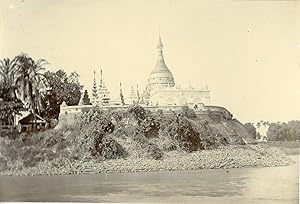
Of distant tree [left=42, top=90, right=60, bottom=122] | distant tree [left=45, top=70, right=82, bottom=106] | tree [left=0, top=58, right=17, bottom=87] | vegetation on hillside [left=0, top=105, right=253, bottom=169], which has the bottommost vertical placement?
vegetation on hillside [left=0, top=105, right=253, bottom=169]

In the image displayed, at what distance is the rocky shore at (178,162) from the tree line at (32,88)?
170mm

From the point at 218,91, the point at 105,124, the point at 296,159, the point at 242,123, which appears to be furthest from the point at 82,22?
the point at 296,159

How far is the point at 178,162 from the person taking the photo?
1.67m

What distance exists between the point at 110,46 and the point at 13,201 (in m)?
0.60

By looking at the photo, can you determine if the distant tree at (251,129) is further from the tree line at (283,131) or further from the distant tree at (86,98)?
the distant tree at (86,98)

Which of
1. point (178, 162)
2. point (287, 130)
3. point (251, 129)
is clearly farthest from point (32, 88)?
point (287, 130)

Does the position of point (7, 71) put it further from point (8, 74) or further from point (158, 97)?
point (158, 97)

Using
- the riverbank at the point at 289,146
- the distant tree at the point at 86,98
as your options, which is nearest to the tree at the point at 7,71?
the distant tree at the point at 86,98

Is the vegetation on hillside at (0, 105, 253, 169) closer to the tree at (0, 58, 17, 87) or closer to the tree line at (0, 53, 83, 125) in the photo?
the tree line at (0, 53, 83, 125)

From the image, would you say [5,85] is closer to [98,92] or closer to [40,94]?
[40,94]

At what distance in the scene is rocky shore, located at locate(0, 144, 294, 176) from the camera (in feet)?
5.43

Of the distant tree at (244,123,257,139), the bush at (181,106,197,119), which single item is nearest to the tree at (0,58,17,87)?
the bush at (181,106,197,119)

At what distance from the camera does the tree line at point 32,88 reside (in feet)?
5.53

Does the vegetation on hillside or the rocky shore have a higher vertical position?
the vegetation on hillside
